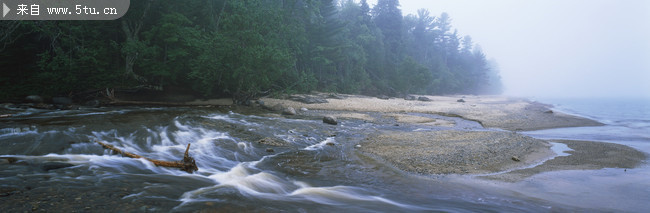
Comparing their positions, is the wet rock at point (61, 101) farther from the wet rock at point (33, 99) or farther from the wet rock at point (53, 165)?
the wet rock at point (53, 165)

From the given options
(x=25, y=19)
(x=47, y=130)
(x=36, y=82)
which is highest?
(x=25, y=19)

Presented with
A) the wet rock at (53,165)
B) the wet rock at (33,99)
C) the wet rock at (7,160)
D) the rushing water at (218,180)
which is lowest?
the rushing water at (218,180)

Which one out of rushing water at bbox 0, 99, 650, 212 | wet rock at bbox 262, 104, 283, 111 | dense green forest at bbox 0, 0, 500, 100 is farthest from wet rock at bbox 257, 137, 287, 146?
dense green forest at bbox 0, 0, 500, 100

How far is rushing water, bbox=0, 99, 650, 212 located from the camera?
191 inches

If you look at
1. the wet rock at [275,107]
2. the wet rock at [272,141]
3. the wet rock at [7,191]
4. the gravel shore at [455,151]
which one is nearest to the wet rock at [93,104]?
the wet rock at [275,107]

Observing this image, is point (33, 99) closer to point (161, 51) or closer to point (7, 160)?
point (161, 51)

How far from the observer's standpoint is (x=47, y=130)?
917cm

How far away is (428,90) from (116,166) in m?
67.6

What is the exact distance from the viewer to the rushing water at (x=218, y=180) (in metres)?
4.86

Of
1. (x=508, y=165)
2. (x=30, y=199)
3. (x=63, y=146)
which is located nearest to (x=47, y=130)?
(x=63, y=146)

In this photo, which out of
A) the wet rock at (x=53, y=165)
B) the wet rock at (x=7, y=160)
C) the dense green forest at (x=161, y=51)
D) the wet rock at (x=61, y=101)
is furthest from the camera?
the dense green forest at (x=161, y=51)

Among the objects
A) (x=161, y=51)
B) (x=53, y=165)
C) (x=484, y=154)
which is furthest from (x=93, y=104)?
(x=484, y=154)

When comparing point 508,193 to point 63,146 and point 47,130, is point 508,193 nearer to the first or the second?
point 63,146

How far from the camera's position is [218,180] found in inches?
256
